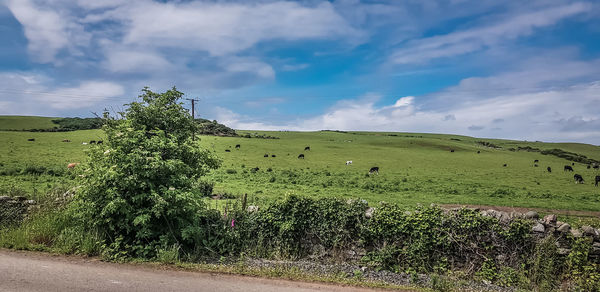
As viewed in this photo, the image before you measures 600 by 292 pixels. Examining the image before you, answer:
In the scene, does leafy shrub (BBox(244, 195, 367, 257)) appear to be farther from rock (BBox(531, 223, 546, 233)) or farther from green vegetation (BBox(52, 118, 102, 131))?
green vegetation (BBox(52, 118, 102, 131))

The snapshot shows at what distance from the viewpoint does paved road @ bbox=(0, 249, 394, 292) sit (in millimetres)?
8578

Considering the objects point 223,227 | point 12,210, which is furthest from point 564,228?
point 12,210

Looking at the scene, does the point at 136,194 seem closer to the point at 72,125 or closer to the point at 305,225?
the point at 305,225

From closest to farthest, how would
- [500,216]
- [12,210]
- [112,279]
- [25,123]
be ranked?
[112,279] < [500,216] < [12,210] < [25,123]

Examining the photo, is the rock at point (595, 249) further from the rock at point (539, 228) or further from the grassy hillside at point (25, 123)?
the grassy hillside at point (25, 123)

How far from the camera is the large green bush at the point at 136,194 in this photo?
38.7ft

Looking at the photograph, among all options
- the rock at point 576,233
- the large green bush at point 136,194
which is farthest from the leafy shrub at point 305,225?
the rock at point 576,233

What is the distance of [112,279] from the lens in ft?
30.0

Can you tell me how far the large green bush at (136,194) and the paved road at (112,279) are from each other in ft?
5.19

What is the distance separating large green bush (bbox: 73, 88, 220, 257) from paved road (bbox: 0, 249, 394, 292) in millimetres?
1582

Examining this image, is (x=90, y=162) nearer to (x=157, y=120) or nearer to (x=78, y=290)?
(x=157, y=120)

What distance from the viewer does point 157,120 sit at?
14727mm

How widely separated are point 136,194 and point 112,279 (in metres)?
3.57

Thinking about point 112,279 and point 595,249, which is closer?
point 112,279
